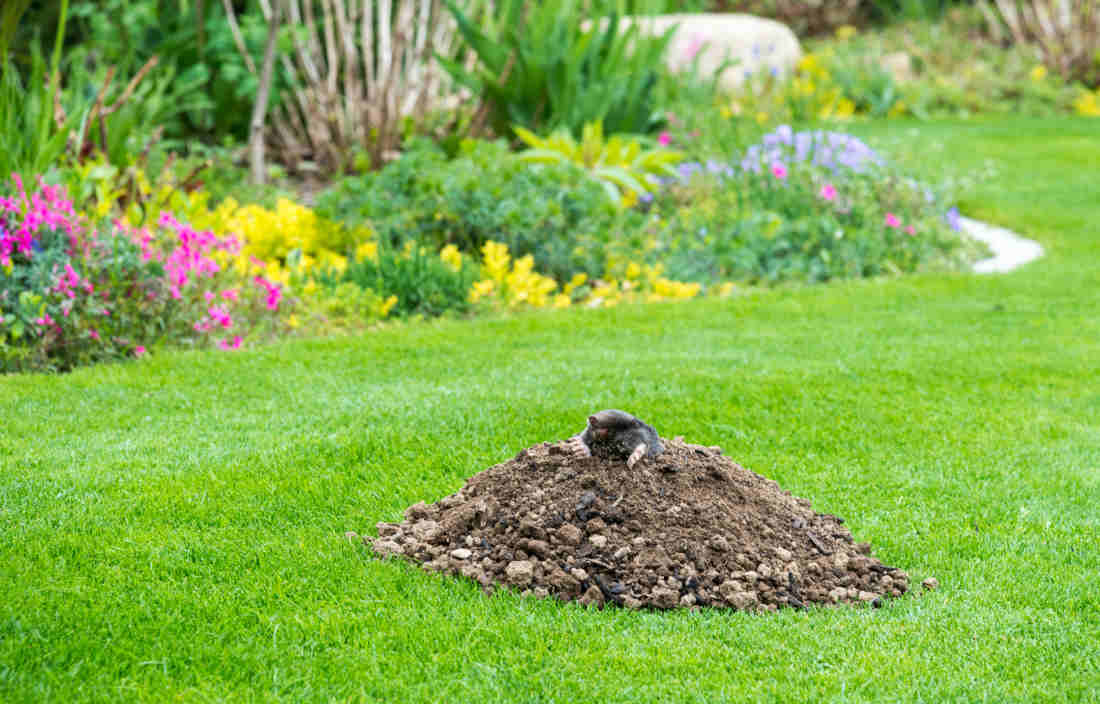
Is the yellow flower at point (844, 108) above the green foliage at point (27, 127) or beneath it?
beneath

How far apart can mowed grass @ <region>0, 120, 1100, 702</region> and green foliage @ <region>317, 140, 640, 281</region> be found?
826 mm

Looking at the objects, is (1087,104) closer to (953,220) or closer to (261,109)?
(953,220)

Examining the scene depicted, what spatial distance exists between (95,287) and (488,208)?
2491 mm

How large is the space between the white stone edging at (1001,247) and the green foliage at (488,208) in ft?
8.05

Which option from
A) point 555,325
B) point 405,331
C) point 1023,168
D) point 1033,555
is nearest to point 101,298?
point 405,331

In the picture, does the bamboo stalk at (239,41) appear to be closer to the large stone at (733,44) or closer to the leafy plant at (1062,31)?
the large stone at (733,44)

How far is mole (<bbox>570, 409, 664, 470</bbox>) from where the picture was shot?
3639mm

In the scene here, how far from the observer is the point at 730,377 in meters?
5.64

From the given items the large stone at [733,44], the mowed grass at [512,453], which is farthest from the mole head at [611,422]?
the large stone at [733,44]

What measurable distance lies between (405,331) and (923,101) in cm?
1056

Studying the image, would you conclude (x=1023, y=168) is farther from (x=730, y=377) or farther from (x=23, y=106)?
(x=23, y=106)

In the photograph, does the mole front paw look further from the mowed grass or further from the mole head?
the mowed grass

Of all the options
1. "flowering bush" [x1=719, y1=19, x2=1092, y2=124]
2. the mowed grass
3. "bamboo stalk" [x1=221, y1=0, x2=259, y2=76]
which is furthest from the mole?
"flowering bush" [x1=719, y1=19, x2=1092, y2=124]

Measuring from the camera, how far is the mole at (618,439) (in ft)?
11.9
